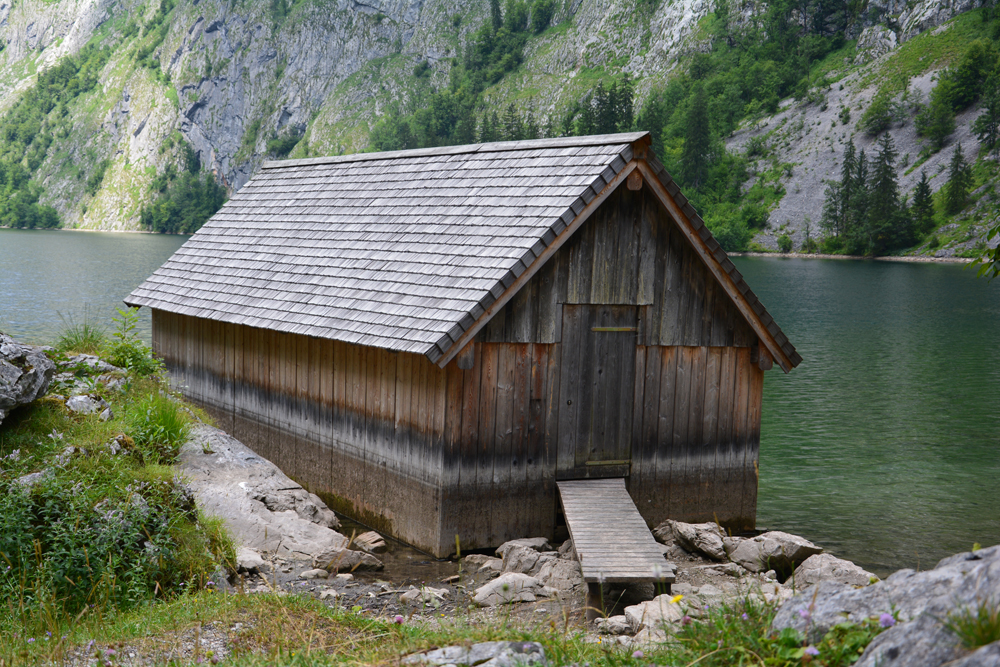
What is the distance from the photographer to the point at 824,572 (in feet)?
31.1

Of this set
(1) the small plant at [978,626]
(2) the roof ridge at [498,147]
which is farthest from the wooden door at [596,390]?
(1) the small plant at [978,626]

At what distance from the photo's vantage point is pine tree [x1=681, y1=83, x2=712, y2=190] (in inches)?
4087

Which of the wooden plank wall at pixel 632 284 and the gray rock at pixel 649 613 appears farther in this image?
the wooden plank wall at pixel 632 284

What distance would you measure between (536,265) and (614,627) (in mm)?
4257

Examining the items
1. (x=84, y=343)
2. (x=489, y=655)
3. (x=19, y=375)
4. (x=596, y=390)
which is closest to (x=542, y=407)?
(x=596, y=390)

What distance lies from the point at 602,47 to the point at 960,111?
63605 millimetres

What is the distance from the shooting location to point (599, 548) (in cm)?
910

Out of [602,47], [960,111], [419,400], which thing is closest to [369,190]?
[419,400]

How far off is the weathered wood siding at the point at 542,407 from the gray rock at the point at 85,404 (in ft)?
9.94

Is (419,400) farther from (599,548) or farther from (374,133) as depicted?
(374,133)

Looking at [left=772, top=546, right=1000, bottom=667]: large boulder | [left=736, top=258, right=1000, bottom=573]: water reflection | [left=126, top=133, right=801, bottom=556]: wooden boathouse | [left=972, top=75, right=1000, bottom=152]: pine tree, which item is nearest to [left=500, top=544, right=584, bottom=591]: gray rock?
[left=126, top=133, right=801, bottom=556]: wooden boathouse

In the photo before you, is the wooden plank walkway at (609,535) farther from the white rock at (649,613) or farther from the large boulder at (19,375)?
the large boulder at (19,375)

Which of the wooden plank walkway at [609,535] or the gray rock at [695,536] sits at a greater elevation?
the wooden plank walkway at [609,535]

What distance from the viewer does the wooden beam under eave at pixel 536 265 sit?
9.76 meters
